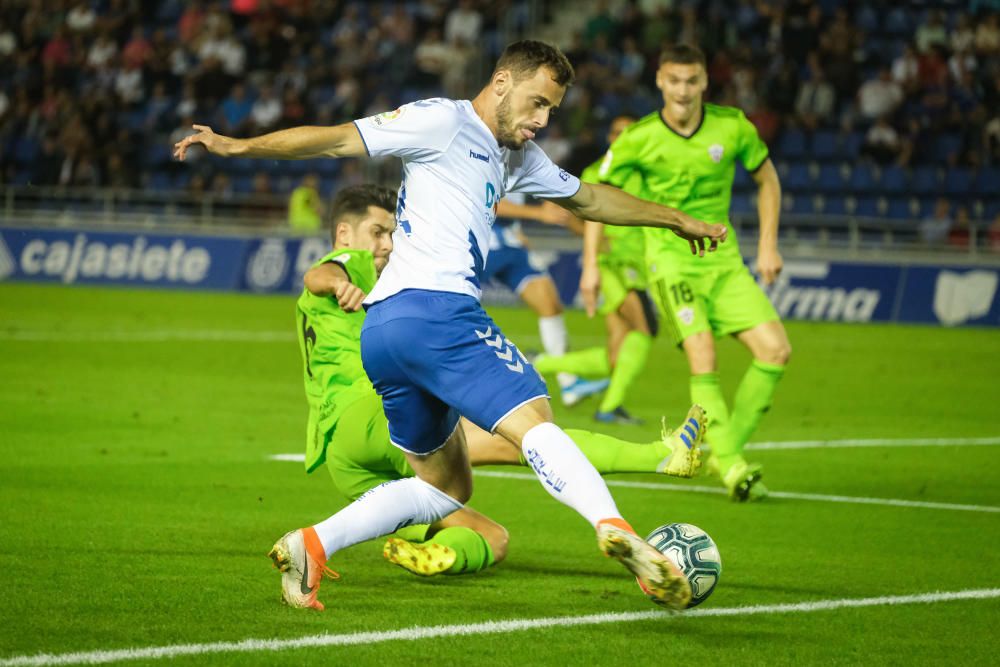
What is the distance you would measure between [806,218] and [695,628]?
1891 centimetres

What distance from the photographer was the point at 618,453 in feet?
21.2

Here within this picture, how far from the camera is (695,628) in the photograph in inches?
212

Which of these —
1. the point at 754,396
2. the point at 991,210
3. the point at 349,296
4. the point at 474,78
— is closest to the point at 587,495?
the point at 349,296

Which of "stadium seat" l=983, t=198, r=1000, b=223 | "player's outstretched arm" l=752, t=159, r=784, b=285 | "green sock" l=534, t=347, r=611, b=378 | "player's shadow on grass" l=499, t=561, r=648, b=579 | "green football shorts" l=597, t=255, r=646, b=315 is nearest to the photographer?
"player's shadow on grass" l=499, t=561, r=648, b=579

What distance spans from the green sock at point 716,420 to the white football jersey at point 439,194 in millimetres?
3465

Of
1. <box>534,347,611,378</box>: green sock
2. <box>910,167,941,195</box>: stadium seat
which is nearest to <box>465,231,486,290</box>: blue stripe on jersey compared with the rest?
<box>534,347,611,378</box>: green sock

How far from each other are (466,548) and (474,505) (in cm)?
202

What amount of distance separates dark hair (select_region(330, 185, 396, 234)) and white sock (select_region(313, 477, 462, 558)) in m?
1.47

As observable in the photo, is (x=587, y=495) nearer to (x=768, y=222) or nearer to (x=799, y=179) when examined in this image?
(x=768, y=222)

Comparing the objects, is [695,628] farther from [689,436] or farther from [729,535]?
[729,535]

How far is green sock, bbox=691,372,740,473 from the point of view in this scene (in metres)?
8.70

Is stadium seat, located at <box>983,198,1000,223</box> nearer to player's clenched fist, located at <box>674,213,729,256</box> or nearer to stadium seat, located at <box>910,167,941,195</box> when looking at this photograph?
stadium seat, located at <box>910,167,941,195</box>

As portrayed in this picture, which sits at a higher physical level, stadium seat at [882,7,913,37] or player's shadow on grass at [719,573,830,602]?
stadium seat at [882,7,913,37]

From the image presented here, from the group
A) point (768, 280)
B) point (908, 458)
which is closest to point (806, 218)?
point (908, 458)
